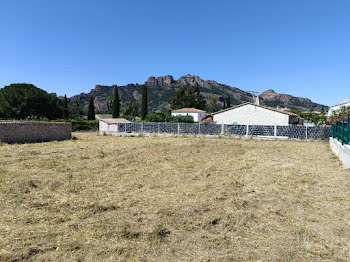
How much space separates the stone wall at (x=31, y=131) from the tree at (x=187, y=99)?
52.8m

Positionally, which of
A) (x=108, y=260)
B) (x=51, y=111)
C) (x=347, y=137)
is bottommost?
(x=108, y=260)

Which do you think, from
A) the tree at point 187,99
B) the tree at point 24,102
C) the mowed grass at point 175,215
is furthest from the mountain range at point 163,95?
the mowed grass at point 175,215

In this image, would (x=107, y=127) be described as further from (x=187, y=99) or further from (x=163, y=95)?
(x=163, y=95)

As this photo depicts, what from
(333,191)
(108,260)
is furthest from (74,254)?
(333,191)

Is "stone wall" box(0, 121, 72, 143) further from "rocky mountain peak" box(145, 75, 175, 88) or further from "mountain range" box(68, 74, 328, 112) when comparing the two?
"rocky mountain peak" box(145, 75, 175, 88)

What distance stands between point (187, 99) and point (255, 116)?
4360cm

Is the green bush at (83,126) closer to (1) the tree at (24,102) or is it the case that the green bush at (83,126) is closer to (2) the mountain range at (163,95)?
(1) the tree at (24,102)

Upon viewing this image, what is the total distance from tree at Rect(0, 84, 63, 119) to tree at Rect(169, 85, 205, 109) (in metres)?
38.0

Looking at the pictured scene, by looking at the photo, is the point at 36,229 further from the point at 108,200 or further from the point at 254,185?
the point at 254,185

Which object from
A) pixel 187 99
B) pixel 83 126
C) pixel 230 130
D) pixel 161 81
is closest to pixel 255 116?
pixel 230 130

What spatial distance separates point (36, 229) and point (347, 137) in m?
11.1

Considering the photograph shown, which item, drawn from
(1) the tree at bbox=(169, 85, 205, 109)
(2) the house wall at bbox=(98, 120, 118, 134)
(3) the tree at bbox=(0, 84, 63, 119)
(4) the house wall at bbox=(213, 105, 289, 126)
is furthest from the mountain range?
(4) the house wall at bbox=(213, 105, 289, 126)

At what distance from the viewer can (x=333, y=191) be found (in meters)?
5.90

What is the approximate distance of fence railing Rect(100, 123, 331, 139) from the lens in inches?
878
